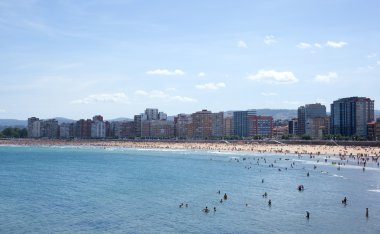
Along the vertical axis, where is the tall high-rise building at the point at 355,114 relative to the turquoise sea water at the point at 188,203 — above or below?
above

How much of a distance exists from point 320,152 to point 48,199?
95105 millimetres

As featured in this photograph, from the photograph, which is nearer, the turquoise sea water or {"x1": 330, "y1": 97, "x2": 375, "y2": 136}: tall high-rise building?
the turquoise sea water

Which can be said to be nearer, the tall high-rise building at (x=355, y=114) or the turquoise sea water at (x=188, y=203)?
the turquoise sea water at (x=188, y=203)

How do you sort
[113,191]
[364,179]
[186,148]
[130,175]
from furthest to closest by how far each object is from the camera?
[186,148] → [130,175] → [364,179] → [113,191]

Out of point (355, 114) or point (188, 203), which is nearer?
point (188, 203)

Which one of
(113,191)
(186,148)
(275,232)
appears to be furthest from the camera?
(186,148)

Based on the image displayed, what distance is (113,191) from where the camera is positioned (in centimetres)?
5816

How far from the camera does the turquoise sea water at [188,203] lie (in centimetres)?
3769

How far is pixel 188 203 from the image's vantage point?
159ft

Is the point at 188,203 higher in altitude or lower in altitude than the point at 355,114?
lower

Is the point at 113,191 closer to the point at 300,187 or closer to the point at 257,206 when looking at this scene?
the point at 257,206

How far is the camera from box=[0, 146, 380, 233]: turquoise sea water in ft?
124

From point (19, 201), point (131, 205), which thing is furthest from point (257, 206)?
point (19, 201)

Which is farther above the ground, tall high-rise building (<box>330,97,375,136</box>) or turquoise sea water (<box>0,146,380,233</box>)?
tall high-rise building (<box>330,97,375,136</box>)
